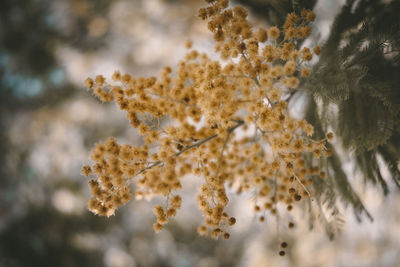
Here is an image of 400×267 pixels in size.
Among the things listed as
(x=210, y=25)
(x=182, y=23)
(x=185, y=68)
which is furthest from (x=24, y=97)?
(x=210, y=25)

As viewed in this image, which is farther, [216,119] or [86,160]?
[86,160]

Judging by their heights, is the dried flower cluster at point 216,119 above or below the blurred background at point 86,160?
below

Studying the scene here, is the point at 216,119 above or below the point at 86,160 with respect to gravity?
below

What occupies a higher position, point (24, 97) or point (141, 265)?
point (24, 97)

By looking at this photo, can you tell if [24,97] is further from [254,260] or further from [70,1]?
[254,260]
